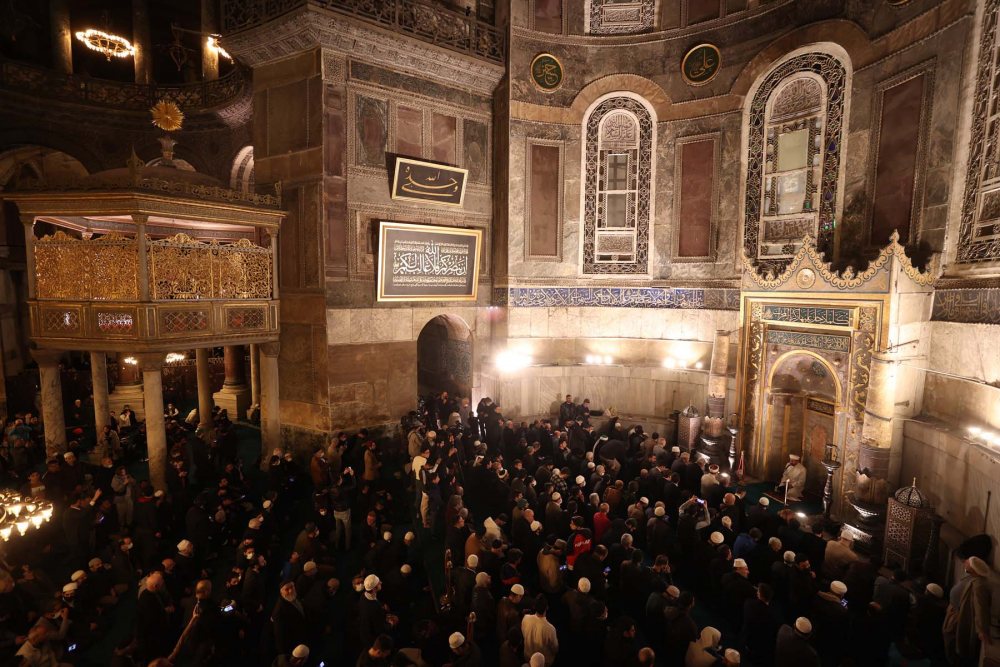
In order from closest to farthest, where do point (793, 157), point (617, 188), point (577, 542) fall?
point (577, 542), point (793, 157), point (617, 188)

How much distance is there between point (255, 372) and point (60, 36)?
9803mm

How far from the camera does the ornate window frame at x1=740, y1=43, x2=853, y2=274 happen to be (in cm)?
845

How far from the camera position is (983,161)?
6367mm

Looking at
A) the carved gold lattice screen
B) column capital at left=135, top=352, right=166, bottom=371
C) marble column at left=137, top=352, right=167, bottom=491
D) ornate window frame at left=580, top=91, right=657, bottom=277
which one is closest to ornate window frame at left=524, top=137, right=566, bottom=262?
ornate window frame at left=580, top=91, right=657, bottom=277

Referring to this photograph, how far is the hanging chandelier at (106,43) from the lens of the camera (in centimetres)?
1204

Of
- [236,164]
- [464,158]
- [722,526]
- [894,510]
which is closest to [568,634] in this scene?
[722,526]

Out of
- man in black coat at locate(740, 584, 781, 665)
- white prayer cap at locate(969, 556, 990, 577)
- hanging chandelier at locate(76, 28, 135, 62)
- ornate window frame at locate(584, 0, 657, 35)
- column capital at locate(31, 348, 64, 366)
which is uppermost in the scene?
hanging chandelier at locate(76, 28, 135, 62)

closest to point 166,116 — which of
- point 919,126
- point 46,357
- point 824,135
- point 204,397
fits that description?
point 46,357

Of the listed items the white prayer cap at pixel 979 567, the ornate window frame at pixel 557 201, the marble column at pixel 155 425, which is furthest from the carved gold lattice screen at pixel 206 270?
the white prayer cap at pixel 979 567

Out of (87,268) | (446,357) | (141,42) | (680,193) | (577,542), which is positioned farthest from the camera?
(141,42)

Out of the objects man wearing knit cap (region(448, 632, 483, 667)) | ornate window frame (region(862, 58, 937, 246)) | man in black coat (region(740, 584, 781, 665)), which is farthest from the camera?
ornate window frame (region(862, 58, 937, 246))

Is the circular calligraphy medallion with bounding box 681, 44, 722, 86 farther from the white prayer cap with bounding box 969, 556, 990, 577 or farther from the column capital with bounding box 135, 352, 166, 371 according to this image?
the column capital with bounding box 135, 352, 166, 371

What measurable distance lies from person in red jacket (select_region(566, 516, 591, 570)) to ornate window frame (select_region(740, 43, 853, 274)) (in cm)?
650

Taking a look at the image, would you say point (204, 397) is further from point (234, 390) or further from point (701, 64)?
point (701, 64)
